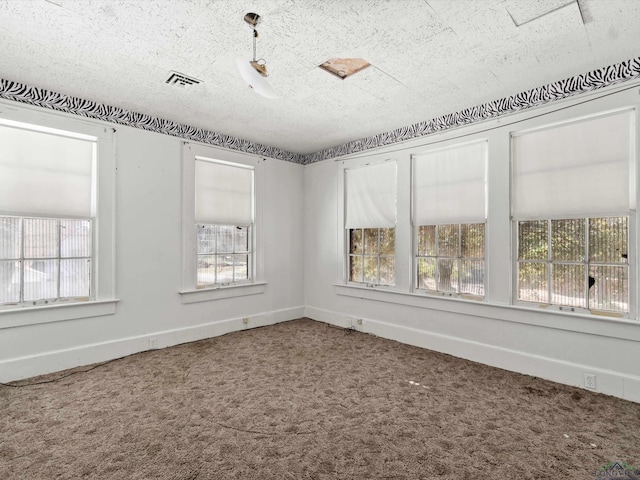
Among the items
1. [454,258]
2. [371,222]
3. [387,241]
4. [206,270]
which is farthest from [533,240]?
[206,270]

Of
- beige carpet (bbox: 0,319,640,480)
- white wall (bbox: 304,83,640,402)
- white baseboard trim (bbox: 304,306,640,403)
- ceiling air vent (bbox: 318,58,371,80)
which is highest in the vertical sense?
ceiling air vent (bbox: 318,58,371,80)

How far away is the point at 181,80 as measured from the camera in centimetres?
299

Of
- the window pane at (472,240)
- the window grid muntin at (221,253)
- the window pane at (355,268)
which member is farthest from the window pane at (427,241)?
the window grid muntin at (221,253)

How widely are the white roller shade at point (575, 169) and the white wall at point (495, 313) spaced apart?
125 millimetres

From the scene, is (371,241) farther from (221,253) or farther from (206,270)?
(206,270)

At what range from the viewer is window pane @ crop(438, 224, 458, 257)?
12.8 feet

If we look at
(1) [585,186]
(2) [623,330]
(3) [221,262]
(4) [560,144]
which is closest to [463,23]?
(4) [560,144]

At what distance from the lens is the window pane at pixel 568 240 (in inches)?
120

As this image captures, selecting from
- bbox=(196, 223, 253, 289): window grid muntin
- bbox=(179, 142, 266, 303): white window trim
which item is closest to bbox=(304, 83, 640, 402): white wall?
bbox=(179, 142, 266, 303): white window trim

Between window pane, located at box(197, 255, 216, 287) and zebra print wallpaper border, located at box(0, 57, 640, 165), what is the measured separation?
62.2 inches

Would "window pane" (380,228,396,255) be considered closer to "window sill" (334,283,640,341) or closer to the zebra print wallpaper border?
"window sill" (334,283,640,341)

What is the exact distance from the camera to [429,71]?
9.30 feet

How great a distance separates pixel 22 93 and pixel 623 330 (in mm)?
5856

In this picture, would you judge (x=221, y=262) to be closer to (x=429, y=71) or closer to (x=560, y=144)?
(x=429, y=71)
